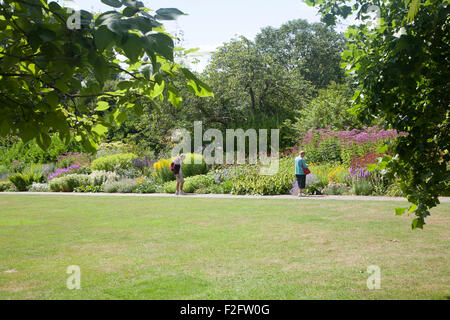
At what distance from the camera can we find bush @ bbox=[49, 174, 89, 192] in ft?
53.8

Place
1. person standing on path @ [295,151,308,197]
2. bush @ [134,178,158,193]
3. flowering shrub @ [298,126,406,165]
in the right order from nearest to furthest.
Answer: person standing on path @ [295,151,308,197], flowering shrub @ [298,126,406,165], bush @ [134,178,158,193]

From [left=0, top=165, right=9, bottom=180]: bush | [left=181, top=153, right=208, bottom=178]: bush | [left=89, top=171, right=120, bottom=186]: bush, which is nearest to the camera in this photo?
[left=89, top=171, right=120, bottom=186]: bush

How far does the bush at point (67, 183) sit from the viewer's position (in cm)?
1641

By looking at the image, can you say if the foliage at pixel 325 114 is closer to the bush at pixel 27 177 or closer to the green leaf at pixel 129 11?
the bush at pixel 27 177

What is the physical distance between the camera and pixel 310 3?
4.72 m

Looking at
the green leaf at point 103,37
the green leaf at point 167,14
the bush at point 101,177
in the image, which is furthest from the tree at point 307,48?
the green leaf at point 103,37

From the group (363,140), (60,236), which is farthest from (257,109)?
(60,236)

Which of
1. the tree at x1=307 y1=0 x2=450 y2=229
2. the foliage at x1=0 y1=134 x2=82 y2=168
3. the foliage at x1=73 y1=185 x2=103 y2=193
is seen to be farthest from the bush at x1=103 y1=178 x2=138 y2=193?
the tree at x1=307 y1=0 x2=450 y2=229

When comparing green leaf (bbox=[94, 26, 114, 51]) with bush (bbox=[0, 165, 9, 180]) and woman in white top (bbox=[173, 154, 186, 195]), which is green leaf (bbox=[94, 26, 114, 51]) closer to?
woman in white top (bbox=[173, 154, 186, 195])

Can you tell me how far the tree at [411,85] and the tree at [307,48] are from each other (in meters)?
36.6

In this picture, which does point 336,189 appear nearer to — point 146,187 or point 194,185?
point 194,185

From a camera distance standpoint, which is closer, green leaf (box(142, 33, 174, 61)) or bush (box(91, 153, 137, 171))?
green leaf (box(142, 33, 174, 61))

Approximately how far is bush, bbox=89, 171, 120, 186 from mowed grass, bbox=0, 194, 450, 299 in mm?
6803
